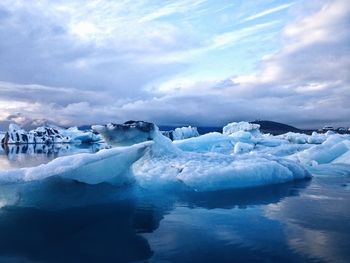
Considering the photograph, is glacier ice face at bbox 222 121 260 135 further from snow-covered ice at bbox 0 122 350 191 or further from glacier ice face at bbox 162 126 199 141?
snow-covered ice at bbox 0 122 350 191

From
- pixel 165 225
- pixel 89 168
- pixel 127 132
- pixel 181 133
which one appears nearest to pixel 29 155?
pixel 127 132

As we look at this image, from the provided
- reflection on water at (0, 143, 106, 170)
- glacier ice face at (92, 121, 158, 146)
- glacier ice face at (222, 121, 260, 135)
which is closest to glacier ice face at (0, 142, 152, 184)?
glacier ice face at (92, 121, 158, 146)

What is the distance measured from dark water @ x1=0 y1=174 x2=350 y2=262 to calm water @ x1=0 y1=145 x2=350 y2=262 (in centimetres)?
1

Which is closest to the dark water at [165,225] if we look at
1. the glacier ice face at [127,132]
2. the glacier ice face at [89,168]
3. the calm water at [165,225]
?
the calm water at [165,225]

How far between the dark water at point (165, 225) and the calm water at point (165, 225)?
1cm

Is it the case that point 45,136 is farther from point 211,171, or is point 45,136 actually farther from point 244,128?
point 211,171

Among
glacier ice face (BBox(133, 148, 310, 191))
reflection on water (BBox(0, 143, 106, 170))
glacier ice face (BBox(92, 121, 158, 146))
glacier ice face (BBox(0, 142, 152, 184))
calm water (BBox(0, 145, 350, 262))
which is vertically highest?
glacier ice face (BBox(92, 121, 158, 146))

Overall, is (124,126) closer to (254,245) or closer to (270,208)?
(270,208)

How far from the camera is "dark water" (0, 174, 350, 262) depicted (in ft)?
15.4

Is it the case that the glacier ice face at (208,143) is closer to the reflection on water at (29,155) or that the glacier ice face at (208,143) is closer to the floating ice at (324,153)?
the floating ice at (324,153)

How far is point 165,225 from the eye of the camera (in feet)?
20.1

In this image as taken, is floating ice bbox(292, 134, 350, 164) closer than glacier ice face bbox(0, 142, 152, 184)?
No

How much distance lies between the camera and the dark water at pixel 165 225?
4688mm

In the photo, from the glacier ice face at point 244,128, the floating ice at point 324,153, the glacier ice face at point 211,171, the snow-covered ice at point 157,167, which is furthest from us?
the glacier ice face at point 244,128
